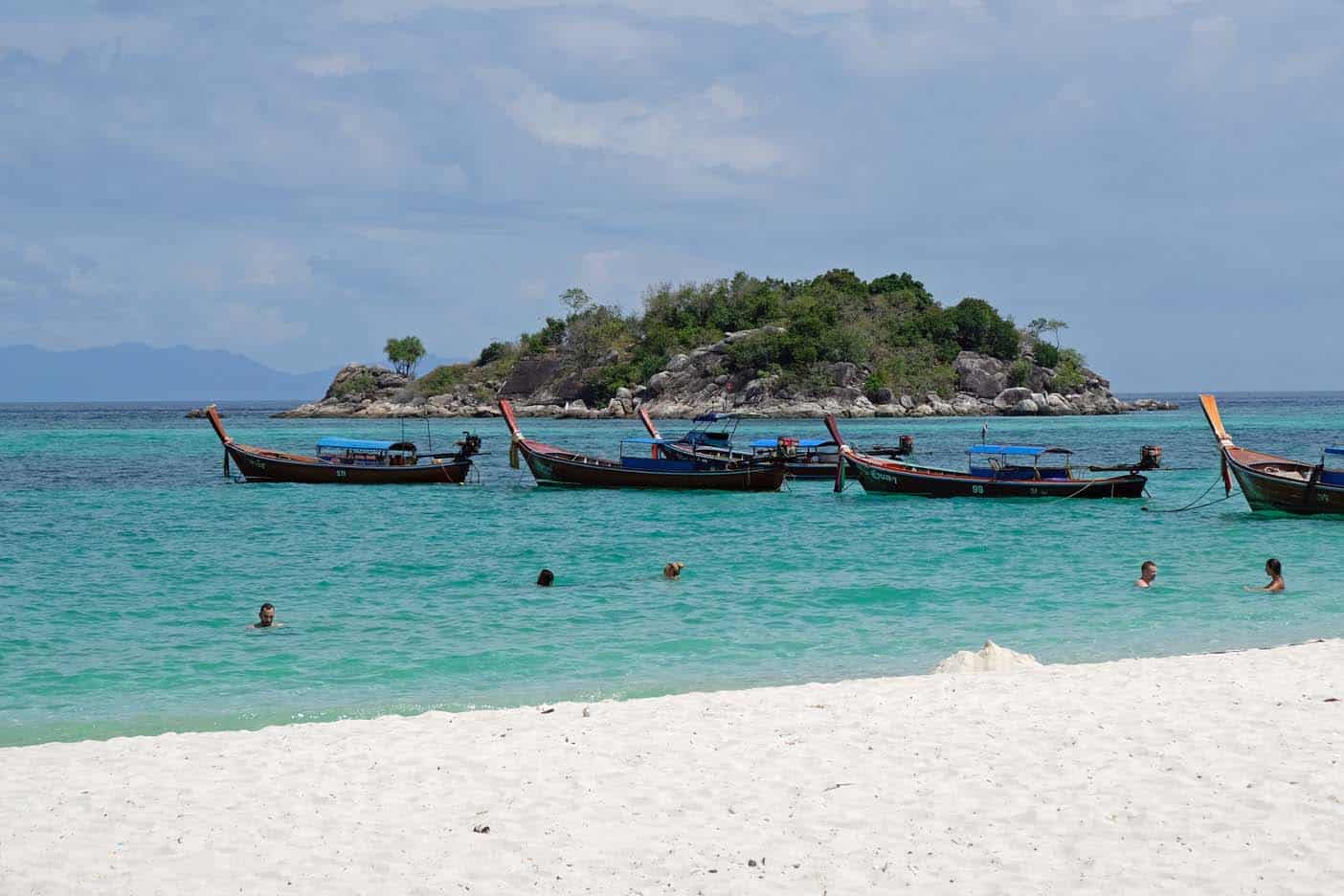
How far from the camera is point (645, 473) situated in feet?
122

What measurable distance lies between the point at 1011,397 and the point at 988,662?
95.3 metres

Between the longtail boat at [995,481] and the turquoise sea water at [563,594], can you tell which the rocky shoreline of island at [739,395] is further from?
the turquoise sea water at [563,594]

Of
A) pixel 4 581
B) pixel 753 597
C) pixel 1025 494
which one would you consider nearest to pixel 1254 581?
pixel 753 597

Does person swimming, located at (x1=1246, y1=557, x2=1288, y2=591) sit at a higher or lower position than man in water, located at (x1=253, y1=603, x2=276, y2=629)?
higher

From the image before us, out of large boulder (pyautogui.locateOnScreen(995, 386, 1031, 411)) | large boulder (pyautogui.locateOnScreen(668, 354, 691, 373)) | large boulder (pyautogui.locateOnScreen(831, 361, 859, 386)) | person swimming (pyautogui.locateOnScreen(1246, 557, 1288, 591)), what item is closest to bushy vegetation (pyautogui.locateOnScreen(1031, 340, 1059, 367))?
large boulder (pyautogui.locateOnScreen(995, 386, 1031, 411))

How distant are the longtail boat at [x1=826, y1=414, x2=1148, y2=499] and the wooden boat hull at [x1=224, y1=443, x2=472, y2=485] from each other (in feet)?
46.6

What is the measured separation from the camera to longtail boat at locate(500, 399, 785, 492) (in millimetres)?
36656

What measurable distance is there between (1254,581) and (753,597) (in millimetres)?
8270

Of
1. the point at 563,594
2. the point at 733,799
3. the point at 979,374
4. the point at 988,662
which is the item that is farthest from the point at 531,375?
the point at 733,799

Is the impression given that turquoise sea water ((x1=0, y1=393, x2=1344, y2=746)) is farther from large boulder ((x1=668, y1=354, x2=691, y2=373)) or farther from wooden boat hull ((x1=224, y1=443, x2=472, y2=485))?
large boulder ((x1=668, y1=354, x2=691, y2=373))

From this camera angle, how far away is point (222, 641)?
1432 cm

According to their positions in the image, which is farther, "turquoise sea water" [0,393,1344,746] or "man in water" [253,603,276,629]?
"man in water" [253,603,276,629]

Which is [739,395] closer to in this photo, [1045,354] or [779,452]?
[1045,354]

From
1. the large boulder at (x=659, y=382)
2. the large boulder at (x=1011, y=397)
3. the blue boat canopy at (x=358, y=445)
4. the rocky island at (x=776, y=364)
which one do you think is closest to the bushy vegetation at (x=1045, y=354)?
the rocky island at (x=776, y=364)
